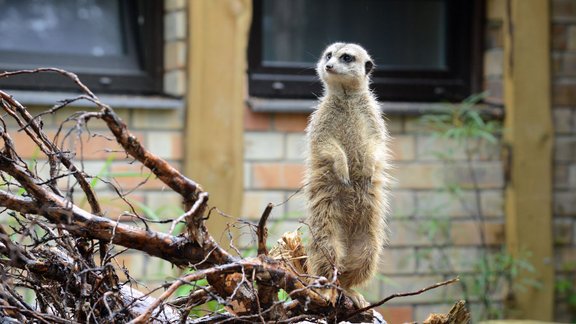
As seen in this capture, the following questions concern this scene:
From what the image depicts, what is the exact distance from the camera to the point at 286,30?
165 inches

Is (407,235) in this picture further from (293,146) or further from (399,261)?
(293,146)

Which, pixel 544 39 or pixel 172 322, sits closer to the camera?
pixel 172 322

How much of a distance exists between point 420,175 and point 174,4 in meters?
1.33

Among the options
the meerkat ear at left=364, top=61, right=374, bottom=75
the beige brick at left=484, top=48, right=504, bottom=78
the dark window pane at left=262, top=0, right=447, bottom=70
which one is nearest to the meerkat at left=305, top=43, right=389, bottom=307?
the meerkat ear at left=364, top=61, right=374, bottom=75

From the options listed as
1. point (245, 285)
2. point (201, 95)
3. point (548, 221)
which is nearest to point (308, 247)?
point (245, 285)

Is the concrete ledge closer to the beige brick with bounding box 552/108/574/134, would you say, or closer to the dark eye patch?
the beige brick with bounding box 552/108/574/134

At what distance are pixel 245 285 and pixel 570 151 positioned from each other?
3.37 meters

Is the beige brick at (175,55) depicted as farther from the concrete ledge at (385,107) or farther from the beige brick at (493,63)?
the beige brick at (493,63)

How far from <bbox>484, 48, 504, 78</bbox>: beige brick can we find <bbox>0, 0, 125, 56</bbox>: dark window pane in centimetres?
168

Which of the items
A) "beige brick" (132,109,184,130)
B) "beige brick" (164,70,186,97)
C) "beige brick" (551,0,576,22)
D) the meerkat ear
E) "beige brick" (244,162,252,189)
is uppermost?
"beige brick" (551,0,576,22)

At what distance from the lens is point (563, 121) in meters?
4.40

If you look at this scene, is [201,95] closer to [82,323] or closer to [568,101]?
[568,101]

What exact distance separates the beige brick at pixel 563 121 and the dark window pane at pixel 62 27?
2.05m

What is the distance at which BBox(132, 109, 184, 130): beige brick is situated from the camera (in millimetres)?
3778
